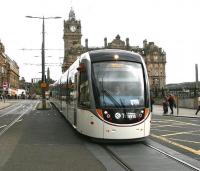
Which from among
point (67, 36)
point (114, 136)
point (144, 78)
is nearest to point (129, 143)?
point (114, 136)

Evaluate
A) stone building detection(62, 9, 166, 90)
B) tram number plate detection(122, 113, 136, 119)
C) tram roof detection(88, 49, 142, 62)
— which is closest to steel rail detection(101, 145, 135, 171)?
tram number plate detection(122, 113, 136, 119)

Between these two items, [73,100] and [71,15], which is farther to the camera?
[71,15]

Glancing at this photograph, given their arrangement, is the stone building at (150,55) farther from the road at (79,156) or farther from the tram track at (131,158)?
the tram track at (131,158)

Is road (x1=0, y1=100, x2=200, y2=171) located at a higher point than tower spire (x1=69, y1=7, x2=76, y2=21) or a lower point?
lower

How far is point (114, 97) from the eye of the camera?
14852 millimetres

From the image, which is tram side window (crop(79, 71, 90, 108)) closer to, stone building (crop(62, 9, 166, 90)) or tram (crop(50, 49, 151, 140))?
tram (crop(50, 49, 151, 140))

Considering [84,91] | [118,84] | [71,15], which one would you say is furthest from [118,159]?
[71,15]

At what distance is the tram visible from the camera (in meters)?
14.5

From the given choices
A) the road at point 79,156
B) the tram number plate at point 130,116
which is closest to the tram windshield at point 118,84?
Result: the tram number plate at point 130,116

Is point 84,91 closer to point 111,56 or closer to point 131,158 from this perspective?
point 111,56

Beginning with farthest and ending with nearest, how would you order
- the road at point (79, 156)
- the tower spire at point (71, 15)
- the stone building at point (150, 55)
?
the tower spire at point (71, 15)
the stone building at point (150, 55)
the road at point (79, 156)

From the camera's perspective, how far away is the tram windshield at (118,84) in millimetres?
14805

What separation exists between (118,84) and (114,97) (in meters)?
0.49

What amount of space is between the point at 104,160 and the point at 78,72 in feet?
20.0
